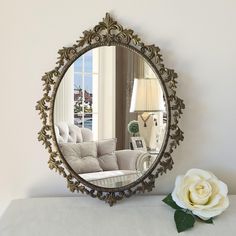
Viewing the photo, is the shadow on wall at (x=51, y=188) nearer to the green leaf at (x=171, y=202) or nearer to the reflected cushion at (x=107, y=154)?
the reflected cushion at (x=107, y=154)

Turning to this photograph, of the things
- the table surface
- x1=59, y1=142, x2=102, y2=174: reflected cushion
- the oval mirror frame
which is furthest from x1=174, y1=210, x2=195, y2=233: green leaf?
x1=59, y1=142, x2=102, y2=174: reflected cushion

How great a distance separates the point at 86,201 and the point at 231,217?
1.72 ft

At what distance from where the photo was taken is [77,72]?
1123mm

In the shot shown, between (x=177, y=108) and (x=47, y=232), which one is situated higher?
(x=177, y=108)

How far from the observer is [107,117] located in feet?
3.74

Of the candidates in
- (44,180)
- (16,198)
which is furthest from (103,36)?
(16,198)

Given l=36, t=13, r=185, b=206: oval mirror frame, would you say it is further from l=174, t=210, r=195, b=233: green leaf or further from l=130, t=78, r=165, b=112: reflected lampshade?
l=174, t=210, r=195, b=233: green leaf

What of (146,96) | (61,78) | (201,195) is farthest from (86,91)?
(201,195)

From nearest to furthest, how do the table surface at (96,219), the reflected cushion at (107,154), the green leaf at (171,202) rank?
the table surface at (96,219), the green leaf at (171,202), the reflected cushion at (107,154)

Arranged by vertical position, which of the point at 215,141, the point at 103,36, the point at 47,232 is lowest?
the point at 47,232

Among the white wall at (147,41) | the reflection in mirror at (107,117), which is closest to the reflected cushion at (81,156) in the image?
the reflection in mirror at (107,117)

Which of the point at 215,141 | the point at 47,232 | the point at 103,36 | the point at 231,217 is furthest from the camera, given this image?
the point at 215,141

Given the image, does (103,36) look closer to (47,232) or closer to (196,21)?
(196,21)

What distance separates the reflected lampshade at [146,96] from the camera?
1136mm
